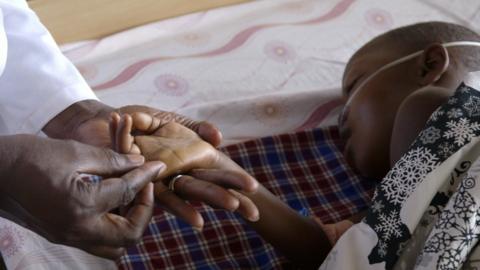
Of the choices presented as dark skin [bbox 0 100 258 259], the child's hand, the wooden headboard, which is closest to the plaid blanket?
the child's hand

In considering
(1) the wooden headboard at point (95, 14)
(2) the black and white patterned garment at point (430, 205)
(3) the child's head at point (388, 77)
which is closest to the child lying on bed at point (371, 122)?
(3) the child's head at point (388, 77)

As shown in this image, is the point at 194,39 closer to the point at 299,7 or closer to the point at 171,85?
the point at 171,85

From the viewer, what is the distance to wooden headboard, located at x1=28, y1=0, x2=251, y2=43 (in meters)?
1.42

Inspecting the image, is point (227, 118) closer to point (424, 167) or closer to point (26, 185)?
point (424, 167)

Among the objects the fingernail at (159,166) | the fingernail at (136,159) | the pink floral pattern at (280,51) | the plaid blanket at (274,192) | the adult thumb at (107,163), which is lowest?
the plaid blanket at (274,192)

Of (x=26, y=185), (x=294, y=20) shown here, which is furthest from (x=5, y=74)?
(x=294, y=20)

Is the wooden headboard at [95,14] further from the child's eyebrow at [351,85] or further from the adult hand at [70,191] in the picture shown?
the adult hand at [70,191]

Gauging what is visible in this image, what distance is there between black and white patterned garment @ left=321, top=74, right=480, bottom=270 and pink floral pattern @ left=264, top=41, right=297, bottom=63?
2.05 ft

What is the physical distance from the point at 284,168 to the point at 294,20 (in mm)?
457

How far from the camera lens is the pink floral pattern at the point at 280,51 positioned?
1.48m

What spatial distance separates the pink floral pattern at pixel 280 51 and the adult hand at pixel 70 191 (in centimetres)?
79

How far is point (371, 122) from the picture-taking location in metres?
1.19

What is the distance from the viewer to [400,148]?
1.03 m

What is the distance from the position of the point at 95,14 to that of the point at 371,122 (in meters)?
0.65
